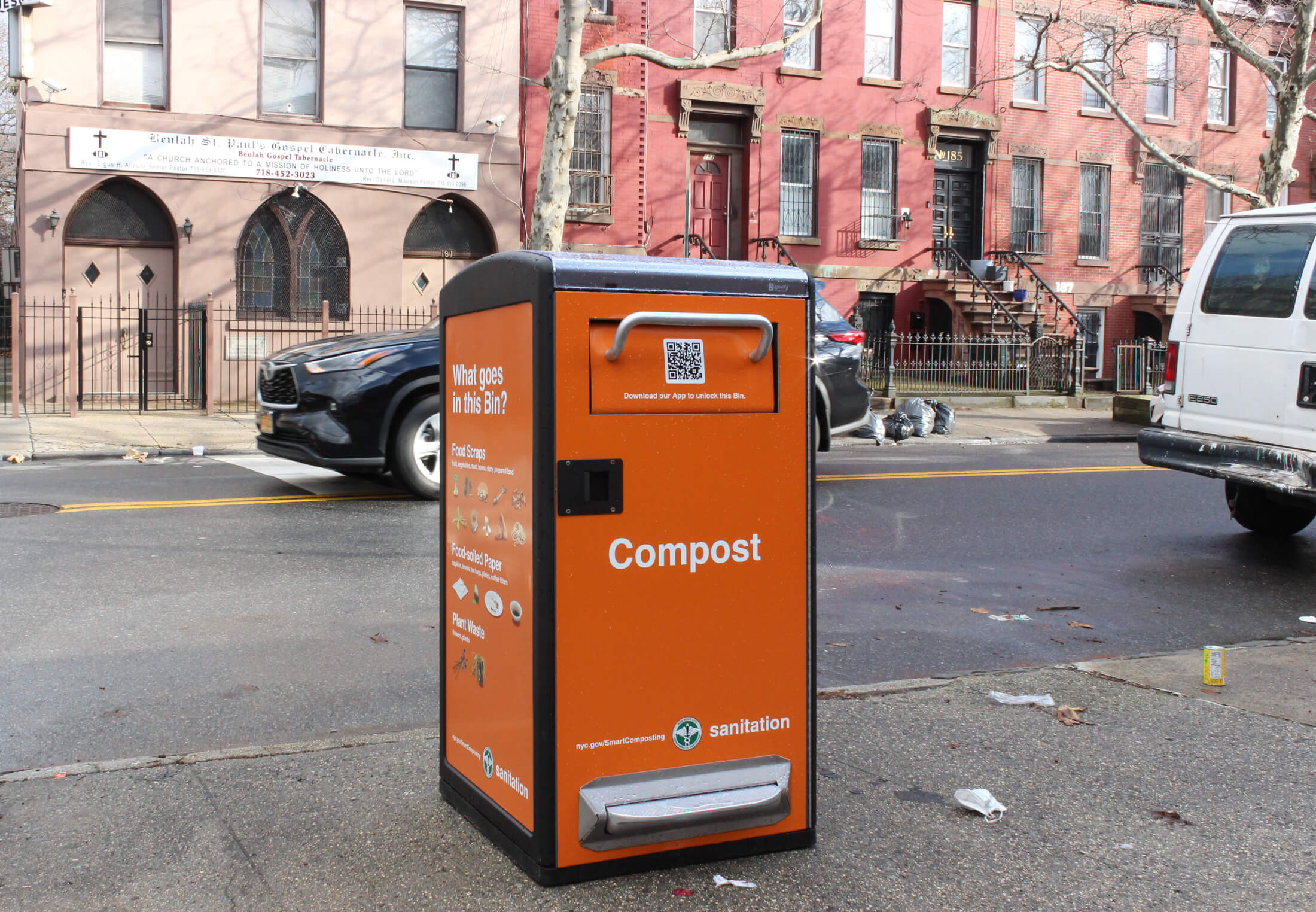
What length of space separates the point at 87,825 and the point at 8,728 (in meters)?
1.22

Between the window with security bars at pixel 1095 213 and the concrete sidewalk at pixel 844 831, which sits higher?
the window with security bars at pixel 1095 213

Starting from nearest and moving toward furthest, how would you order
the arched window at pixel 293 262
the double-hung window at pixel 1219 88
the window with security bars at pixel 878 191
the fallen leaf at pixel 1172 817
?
the fallen leaf at pixel 1172 817 < the arched window at pixel 293 262 < the window with security bars at pixel 878 191 < the double-hung window at pixel 1219 88

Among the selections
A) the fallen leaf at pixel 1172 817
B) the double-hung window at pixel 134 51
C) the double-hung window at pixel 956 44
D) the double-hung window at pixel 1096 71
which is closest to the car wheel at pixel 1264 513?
the fallen leaf at pixel 1172 817

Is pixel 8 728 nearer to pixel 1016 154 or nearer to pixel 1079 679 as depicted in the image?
pixel 1079 679

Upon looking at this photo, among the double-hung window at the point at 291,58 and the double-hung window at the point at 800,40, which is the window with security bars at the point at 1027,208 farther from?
the double-hung window at the point at 291,58

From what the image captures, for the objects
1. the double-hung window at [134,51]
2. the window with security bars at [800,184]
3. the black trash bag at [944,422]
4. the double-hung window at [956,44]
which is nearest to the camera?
the black trash bag at [944,422]

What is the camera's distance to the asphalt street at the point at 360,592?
4898mm

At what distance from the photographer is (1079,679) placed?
17.4 feet

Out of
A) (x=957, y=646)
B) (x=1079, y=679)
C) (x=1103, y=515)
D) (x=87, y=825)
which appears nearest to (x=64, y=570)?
(x=87, y=825)

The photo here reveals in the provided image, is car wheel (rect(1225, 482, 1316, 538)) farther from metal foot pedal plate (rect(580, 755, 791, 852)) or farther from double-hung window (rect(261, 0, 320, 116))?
double-hung window (rect(261, 0, 320, 116))

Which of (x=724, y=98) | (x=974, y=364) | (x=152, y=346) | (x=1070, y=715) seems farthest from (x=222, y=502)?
(x=974, y=364)

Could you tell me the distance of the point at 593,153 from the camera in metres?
22.6

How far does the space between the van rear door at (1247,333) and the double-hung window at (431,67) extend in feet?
51.4

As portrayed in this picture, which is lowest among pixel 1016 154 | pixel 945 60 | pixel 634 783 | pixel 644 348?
pixel 634 783
